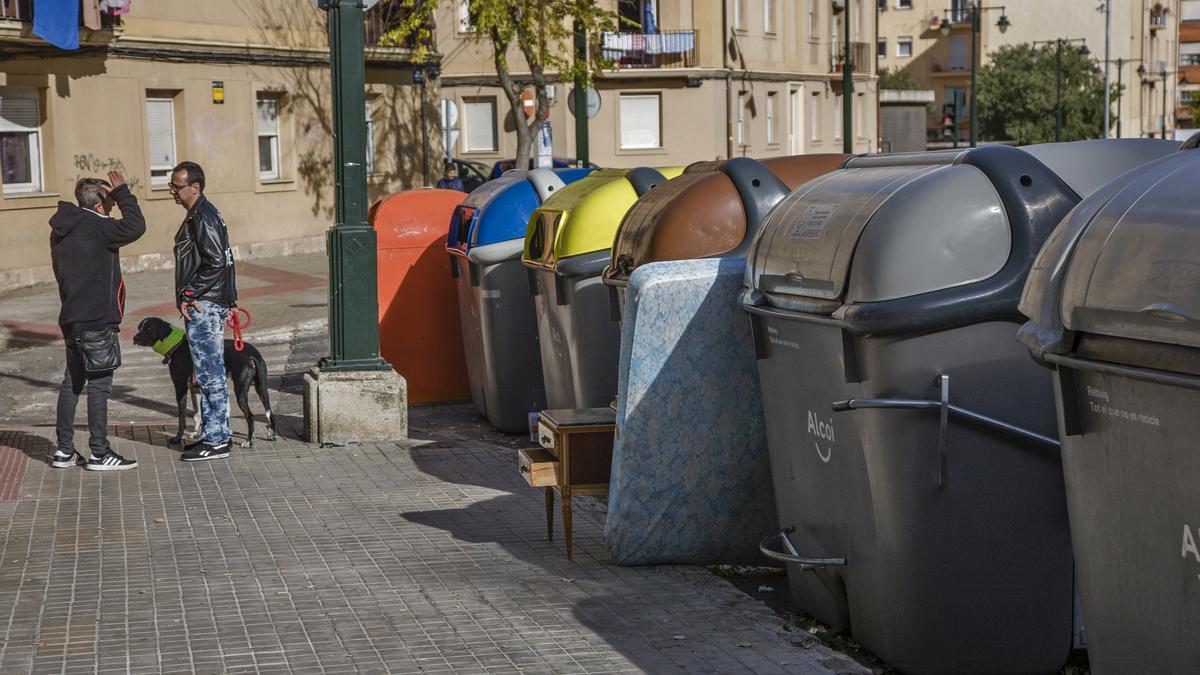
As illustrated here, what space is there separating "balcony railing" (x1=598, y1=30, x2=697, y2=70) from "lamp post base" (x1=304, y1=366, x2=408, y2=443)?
34.7 m

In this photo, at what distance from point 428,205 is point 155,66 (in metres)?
13.5

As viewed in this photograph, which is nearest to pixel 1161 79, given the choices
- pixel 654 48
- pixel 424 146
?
pixel 654 48

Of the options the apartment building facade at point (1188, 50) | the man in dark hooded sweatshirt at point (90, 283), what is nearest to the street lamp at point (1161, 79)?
the apartment building facade at point (1188, 50)

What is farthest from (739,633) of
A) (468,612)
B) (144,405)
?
(144,405)

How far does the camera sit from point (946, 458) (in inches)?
198

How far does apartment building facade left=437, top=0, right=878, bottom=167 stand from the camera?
42.2 m

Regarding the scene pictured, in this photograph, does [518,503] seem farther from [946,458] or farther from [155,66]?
[155,66]

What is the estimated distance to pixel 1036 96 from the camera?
73.4 metres


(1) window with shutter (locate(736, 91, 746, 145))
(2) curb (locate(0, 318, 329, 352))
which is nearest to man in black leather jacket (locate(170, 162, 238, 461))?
(2) curb (locate(0, 318, 329, 352))

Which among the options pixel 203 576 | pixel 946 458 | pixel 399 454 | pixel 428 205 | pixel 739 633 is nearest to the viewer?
pixel 946 458

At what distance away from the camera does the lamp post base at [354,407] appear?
33.3 ft

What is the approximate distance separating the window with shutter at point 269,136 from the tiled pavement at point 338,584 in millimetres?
17816

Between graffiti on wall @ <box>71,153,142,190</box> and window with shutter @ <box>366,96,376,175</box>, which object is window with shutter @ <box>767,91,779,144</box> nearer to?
window with shutter @ <box>366,96,376,175</box>

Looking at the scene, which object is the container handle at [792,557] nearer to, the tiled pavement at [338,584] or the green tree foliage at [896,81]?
the tiled pavement at [338,584]
